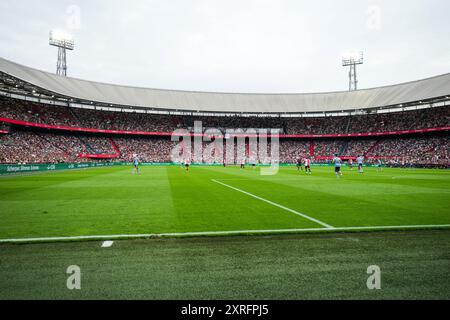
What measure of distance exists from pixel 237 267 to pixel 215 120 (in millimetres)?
72980

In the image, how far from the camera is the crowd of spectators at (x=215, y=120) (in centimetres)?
5353

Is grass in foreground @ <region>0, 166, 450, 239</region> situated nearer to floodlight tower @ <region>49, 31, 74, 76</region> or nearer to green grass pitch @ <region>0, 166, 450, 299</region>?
green grass pitch @ <region>0, 166, 450, 299</region>

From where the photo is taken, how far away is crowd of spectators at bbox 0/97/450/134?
176ft

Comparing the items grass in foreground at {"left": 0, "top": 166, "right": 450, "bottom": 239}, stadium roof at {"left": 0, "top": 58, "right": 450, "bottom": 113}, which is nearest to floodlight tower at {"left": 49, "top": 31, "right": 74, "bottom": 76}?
stadium roof at {"left": 0, "top": 58, "right": 450, "bottom": 113}

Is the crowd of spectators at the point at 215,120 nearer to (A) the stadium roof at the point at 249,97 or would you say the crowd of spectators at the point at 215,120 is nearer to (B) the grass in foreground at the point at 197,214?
(A) the stadium roof at the point at 249,97

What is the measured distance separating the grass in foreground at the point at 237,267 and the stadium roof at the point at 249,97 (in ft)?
180

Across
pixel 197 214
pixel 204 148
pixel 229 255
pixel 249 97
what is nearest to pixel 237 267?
pixel 229 255

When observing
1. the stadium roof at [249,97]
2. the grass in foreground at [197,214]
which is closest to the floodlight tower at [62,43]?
the stadium roof at [249,97]

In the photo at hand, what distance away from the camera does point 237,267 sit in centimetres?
410
